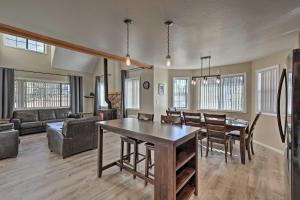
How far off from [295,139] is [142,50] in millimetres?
3365

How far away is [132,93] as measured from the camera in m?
6.79

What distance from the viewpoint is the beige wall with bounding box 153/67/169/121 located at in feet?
19.2

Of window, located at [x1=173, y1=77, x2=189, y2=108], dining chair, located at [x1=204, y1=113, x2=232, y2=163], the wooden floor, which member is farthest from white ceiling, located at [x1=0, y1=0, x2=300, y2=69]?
window, located at [x1=173, y1=77, x2=189, y2=108]

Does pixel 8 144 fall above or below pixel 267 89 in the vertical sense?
below

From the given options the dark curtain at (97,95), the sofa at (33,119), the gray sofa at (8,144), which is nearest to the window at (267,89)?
the sofa at (33,119)

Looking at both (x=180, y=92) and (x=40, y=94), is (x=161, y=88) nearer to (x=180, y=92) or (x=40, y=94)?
(x=180, y=92)

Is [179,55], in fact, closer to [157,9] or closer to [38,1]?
[157,9]

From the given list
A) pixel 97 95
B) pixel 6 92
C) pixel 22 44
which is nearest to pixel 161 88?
pixel 97 95

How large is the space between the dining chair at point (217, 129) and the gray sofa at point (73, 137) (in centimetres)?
277

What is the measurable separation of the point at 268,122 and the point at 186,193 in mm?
3513

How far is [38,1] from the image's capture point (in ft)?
6.28

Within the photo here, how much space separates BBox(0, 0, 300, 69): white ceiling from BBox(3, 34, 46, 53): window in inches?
181

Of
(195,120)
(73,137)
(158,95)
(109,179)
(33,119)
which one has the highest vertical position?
(158,95)

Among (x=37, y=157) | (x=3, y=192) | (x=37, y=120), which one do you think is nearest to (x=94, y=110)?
(x=37, y=120)
